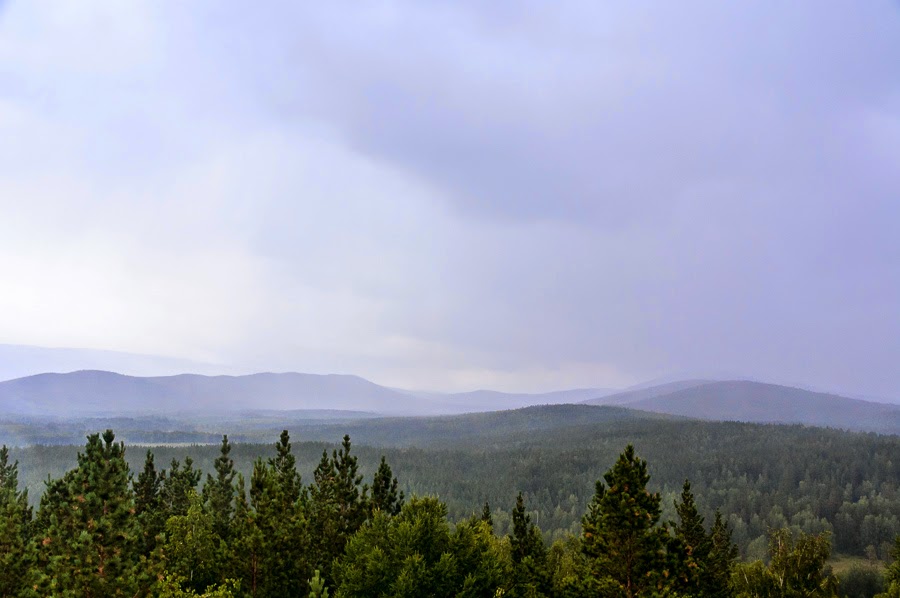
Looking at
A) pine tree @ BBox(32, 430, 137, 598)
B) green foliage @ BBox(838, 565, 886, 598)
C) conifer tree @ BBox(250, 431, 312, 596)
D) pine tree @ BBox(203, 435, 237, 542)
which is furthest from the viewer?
green foliage @ BBox(838, 565, 886, 598)

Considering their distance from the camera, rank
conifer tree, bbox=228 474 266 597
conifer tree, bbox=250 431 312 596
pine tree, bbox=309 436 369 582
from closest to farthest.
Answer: conifer tree, bbox=228 474 266 597 < conifer tree, bbox=250 431 312 596 < pine tree, bbox=309 436 369 582

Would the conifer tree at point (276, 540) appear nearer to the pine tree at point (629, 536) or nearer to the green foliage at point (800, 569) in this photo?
the pine tree at point (629, 536)

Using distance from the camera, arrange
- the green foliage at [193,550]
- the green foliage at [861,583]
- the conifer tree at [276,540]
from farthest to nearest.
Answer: the green foliage at [861,583]
the green foliage at [193,550]
the conifer tree at [276,540]

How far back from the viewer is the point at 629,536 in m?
28.9

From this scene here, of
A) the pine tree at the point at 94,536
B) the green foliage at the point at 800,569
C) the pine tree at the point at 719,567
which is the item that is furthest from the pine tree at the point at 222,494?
the green foliage at the point at 800,569

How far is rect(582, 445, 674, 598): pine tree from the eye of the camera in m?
28.5

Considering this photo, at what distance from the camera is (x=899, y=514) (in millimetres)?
189375

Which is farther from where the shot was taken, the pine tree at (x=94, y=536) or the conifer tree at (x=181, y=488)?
the conifer tree at (x=181, y=488)

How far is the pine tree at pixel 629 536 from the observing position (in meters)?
28.5

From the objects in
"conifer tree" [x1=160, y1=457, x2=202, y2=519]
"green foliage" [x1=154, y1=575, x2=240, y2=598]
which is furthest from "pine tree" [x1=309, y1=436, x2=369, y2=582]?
"conifer tree" [x1=160, y1=457, x2=202, y2=519]

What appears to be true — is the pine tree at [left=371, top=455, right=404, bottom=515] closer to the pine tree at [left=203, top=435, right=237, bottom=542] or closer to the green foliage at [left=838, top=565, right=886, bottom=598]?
the pine tree at [left=203, top=435, right=237, bottom=542]

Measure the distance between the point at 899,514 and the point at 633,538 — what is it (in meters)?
224

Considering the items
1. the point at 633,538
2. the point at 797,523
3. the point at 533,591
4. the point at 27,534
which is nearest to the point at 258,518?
the point at 533,591

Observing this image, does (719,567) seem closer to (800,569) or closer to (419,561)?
(800,569)
